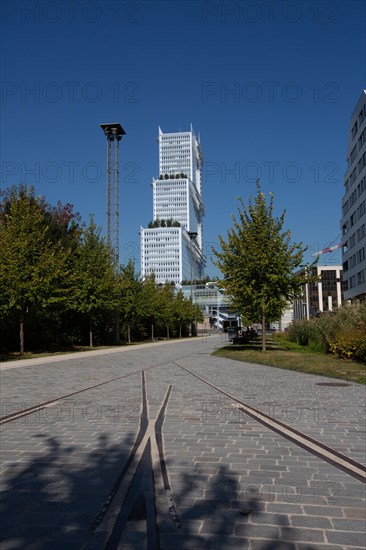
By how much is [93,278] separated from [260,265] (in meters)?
14.7

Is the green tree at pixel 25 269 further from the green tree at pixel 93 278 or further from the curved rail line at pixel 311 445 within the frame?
the curved rail line at pixel 311 445

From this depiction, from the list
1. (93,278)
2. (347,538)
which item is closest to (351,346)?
(347,538)

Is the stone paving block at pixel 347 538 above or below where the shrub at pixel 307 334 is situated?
below

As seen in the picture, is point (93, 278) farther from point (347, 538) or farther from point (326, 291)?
point (326, 291)

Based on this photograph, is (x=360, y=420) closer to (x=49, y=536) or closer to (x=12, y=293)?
(x=49, y=536)

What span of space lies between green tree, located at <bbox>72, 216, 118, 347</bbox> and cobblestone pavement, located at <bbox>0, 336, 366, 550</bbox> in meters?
23.2

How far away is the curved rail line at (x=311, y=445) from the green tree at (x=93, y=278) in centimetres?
2443

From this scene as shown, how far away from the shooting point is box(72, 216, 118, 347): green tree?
3331 centimetres

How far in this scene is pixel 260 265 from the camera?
79.5ft

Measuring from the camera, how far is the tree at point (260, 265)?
24.3 meters

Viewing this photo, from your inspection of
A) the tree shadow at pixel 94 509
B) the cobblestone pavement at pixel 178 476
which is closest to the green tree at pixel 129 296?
the cobblestone pavement at pixel 178 476

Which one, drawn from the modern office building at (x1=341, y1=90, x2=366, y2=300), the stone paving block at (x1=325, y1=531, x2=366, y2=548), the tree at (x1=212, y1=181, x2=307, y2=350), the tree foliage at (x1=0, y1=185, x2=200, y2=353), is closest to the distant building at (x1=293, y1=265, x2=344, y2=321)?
the modern office building at (x1=341, y1=90, x2=366, y2=300)

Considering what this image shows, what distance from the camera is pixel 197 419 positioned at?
26.5 feet

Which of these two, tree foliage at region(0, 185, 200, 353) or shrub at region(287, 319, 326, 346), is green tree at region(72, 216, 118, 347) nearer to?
tree foliage at region(0, 185, 200, 353)
